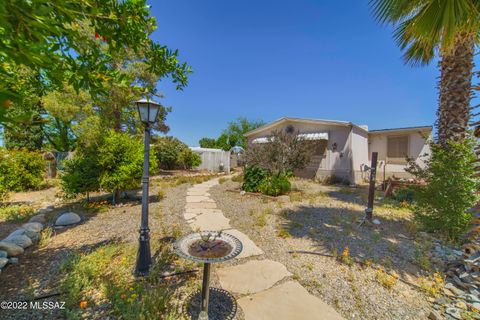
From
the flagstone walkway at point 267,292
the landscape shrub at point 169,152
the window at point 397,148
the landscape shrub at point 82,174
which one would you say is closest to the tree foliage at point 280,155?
the flagstone walkway at point 267,292

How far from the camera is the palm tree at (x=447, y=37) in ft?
11.7

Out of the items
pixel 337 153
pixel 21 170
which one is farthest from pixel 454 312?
pixel 21 170

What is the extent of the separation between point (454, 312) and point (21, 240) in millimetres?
6382

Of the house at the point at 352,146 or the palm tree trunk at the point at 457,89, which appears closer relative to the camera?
the palm tree trunk at the point at 457,89

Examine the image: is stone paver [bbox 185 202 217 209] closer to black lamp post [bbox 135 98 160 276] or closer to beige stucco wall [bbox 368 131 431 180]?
black lamp post [bbox 135 98 160 276]

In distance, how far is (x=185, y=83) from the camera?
2502 millimetres

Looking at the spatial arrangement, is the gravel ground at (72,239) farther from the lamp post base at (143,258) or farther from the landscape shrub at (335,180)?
the landscape shrub at (335,180)

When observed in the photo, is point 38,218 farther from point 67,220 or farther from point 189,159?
point 189,159

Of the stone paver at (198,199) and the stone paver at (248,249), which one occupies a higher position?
the stone paver at (198,199)

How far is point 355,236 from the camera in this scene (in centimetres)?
411

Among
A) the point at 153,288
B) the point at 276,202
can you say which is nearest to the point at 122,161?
the point at 153,288

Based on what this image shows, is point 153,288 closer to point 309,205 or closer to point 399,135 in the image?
point 309,205

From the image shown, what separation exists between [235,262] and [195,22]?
24.0 feet

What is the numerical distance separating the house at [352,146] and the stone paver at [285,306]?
27.8 ft
